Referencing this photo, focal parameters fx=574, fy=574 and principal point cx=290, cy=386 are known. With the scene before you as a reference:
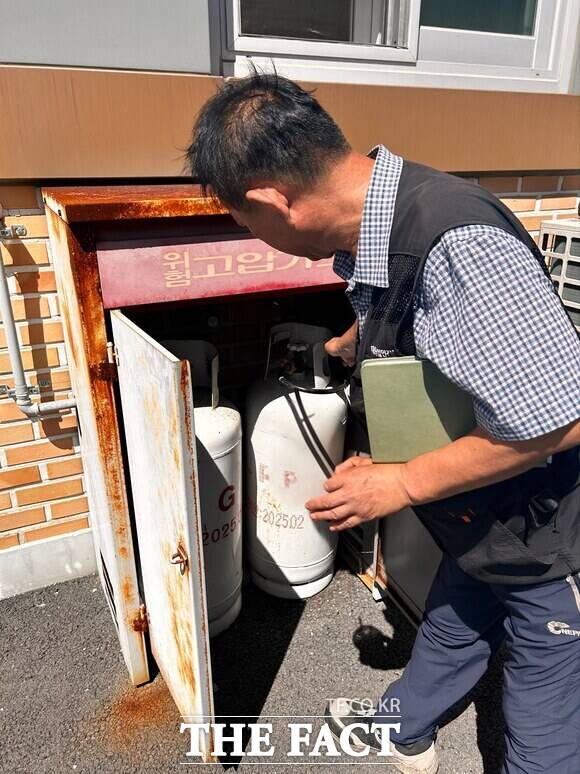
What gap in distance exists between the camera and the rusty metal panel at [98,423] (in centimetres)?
179

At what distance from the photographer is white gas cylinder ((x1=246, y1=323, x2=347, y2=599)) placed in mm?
2518

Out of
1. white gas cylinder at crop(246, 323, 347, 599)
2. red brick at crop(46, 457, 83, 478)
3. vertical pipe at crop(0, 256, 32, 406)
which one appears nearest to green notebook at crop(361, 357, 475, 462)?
white gas cylinder at crop(246, 323, 347, 599)

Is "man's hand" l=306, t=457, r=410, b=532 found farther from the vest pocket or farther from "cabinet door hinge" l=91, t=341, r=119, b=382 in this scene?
"cabinet door hinge" l=91, t=341, r=119, b=382

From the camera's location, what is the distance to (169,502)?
1.69 metres

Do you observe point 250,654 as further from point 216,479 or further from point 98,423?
point 98,423

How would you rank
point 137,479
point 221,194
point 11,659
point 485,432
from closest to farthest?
1. point 485,432
2. point 221,194
3. point 137,479
4. point 11,659

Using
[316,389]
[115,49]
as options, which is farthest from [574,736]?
[115,49]

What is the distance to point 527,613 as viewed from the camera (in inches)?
63.5

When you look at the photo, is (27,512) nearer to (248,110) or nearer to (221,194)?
(221,194)

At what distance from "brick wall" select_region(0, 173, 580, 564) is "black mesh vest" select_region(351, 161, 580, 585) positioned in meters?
1.47

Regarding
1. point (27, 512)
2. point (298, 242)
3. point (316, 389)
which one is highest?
point (298, 242)

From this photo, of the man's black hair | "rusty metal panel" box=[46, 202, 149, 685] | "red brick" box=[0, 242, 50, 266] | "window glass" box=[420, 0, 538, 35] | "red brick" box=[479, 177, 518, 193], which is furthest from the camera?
"red brick" box=[479, 177, 518, 193]

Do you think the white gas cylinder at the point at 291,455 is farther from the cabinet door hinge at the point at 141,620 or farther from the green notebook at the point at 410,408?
the green notebook at the point at 410,408

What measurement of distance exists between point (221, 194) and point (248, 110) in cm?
20
